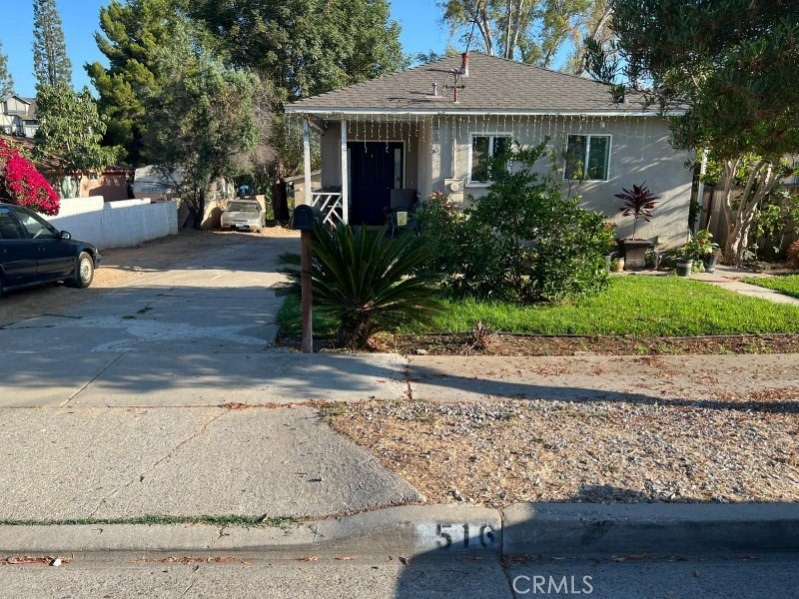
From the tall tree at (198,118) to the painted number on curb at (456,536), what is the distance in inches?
879

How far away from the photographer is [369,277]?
278 inches

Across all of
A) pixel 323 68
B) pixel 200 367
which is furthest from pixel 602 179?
pixel 323 68

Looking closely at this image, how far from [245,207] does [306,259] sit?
20.2 metres

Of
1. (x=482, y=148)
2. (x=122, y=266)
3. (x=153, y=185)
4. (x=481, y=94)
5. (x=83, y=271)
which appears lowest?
(x=122, y=266)

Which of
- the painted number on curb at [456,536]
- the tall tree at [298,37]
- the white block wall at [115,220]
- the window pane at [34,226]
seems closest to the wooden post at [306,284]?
the painted number on curb at [456,536]

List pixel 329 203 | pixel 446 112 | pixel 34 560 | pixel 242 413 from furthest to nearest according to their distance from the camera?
pixel 329 203
pixel 446 112
pixel 242 413
pixel 34 560

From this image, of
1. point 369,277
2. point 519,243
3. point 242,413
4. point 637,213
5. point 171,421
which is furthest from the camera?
point 637,213

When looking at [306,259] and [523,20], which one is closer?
[306,259]

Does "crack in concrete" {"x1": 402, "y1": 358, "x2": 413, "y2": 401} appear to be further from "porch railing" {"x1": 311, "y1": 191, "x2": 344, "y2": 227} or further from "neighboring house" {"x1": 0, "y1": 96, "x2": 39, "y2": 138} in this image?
"neighboring house" {"x1": 0, "y1": 96, "x2": 39, "y2": 138}

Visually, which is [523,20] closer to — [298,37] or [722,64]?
[298,37]

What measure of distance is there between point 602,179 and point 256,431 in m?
11.5

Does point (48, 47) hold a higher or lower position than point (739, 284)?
higher

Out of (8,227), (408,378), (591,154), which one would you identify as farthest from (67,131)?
(408,378)

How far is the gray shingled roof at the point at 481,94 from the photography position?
1359cm
